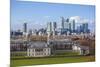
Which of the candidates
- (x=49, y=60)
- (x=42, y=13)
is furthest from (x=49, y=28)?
(x=49, y=60)

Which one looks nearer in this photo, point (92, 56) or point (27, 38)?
point (27, 38)

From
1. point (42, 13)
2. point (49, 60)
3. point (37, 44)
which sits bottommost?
point (49, 60)

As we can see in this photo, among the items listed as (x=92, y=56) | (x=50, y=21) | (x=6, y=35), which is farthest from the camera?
(x=92, y=56)

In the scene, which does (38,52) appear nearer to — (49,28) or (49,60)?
(49,60)

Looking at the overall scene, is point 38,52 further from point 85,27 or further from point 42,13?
point 85,27

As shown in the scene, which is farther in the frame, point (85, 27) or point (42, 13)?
point (85, 27)

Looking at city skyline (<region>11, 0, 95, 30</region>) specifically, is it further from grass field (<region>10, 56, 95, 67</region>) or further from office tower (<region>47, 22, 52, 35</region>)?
grass field (<region>10, 56, 95, 67</region>)

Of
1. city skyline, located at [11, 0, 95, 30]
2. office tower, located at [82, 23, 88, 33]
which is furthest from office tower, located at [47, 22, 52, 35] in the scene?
office tower, located at [82, 23, 88, 33]

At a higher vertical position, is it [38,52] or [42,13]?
Result: [42,13]
